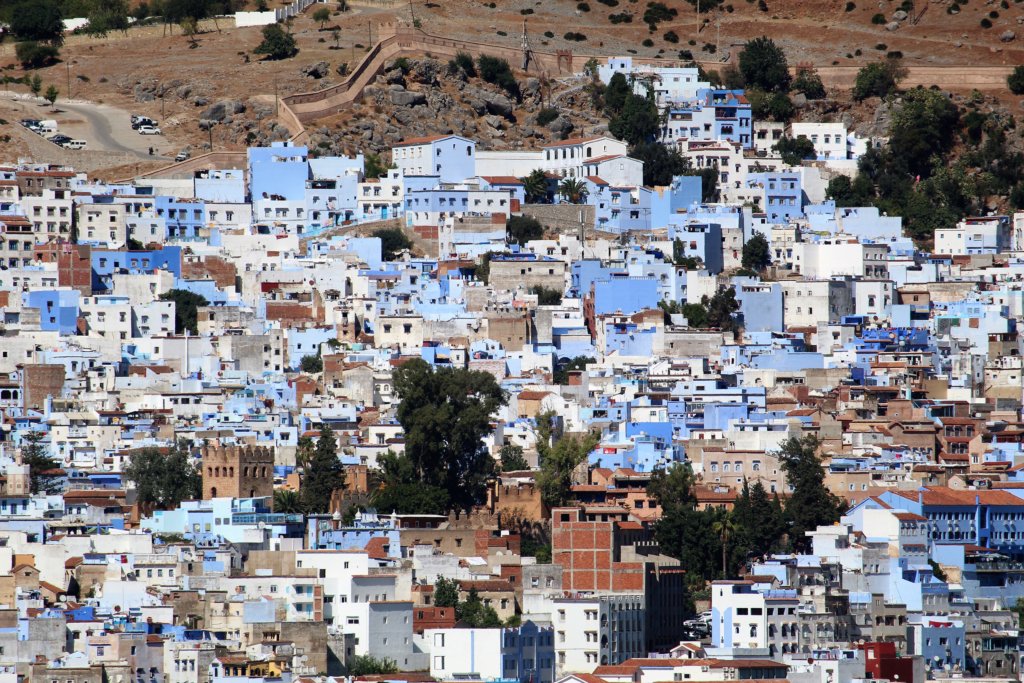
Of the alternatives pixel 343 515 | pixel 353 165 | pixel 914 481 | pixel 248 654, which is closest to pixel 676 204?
pixel 353 165

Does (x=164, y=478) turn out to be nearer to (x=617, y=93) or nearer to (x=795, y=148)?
(x=795, y=148)

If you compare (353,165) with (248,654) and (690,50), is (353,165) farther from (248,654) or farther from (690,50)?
(248,654)

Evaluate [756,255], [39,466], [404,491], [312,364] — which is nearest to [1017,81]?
[756,255]

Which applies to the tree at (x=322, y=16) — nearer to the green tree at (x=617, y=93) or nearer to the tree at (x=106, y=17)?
the tree at (x=106, y=17)

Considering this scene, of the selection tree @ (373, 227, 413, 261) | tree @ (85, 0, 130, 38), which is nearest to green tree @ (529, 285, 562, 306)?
tree @ (373, 227, 413, 261)

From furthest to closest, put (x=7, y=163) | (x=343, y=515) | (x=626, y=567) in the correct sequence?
(x=7, y=163) → (x=343, y=515) → (x=626, y=567)

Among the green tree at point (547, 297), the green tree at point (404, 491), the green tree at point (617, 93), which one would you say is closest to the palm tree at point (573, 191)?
the green tree at point (547, 297)
